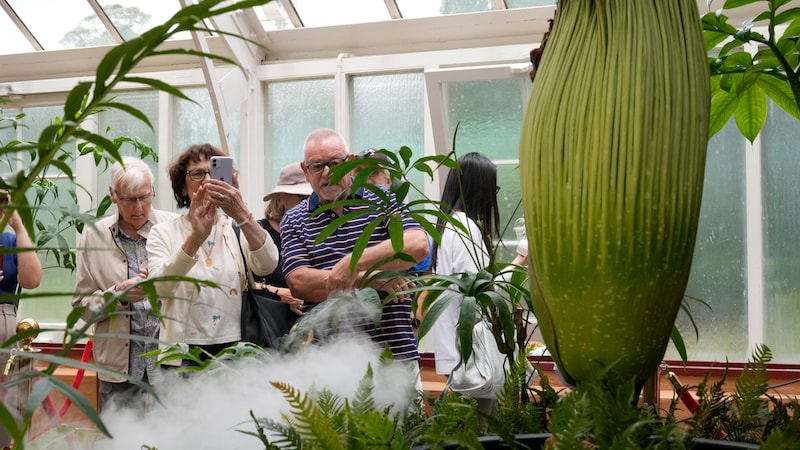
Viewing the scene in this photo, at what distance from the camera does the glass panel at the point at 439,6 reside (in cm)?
466

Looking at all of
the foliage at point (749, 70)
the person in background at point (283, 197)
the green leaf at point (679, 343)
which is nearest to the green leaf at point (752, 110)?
the foliage at point (749, 70)

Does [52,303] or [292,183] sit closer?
[292,183]

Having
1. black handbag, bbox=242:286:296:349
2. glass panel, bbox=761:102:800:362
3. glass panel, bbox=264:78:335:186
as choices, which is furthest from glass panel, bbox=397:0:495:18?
black handbag, bbox=242:286:296:349

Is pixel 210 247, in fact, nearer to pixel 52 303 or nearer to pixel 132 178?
pixel 132 178

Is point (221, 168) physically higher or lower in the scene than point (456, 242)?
higher

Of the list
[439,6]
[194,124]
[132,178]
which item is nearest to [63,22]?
[194,124]

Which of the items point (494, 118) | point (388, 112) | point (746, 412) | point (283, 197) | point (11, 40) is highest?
point (11, 40)

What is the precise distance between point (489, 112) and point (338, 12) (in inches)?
48.6

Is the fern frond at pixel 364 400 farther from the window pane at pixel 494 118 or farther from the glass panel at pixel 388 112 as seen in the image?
the glass panel at pixel 388 112

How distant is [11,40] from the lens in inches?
217

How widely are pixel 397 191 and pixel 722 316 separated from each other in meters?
3.88

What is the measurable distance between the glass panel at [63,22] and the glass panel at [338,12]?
1.36m

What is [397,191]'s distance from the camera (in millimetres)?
746

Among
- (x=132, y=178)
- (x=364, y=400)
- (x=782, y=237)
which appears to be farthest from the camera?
(x=782, y=237)
